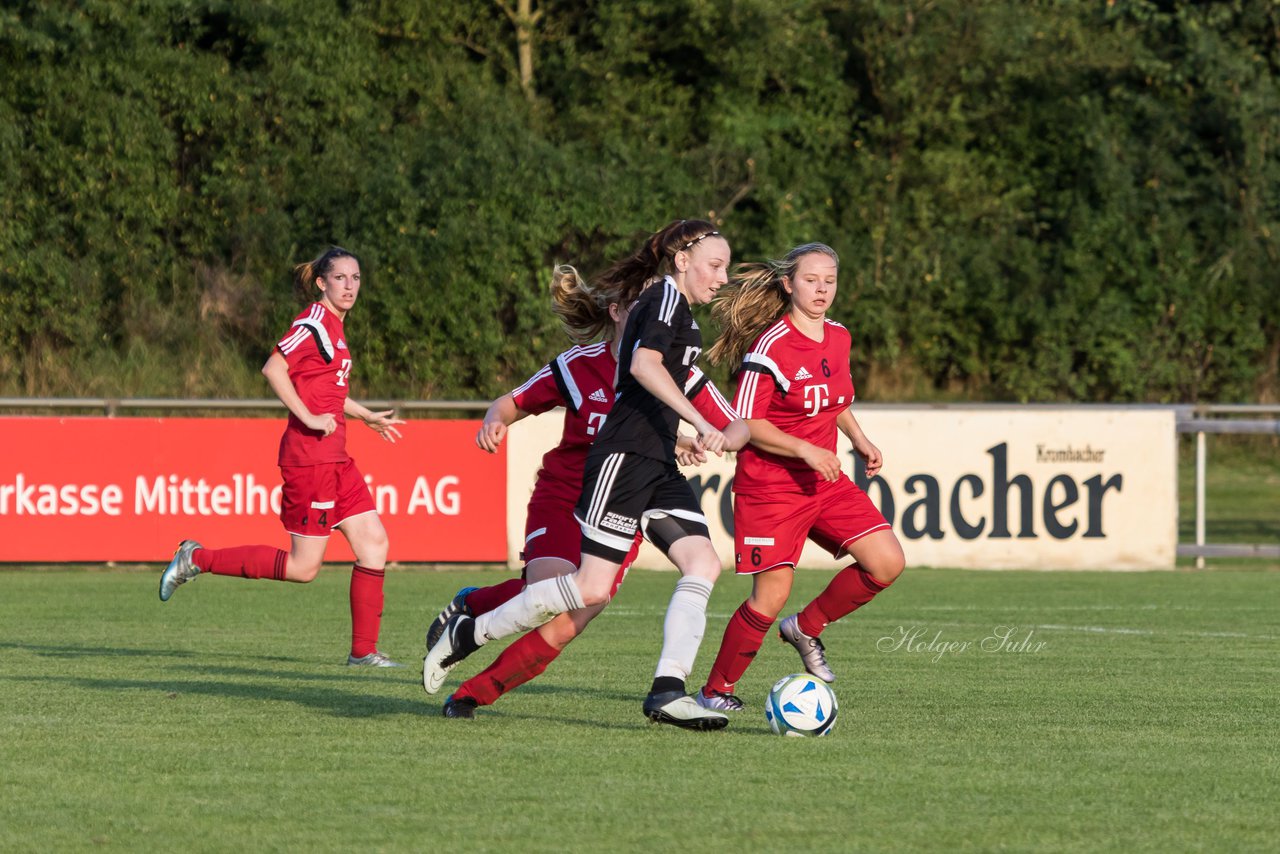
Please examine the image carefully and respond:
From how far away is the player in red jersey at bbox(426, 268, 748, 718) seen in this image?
6.20 metres

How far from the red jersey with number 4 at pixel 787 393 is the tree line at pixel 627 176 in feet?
53.5

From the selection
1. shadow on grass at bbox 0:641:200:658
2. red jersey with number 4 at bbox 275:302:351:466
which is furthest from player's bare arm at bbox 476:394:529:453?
shadow on grass at bbox 0:641:200:658

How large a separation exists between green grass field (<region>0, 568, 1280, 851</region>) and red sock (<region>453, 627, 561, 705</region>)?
14 centimetres

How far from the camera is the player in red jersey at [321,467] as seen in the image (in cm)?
884

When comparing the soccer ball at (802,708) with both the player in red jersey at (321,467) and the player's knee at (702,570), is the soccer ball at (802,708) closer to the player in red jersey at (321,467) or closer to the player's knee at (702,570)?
the player's knee at (702,570)

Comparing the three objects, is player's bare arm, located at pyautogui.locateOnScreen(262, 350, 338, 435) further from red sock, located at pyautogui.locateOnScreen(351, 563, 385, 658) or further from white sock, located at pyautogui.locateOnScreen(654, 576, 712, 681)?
white sock, located at pyautogui.locateOnScreen(654, 576, 712, 681)

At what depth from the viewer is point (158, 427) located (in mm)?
14625

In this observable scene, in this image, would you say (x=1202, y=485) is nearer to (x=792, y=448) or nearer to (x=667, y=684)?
(x=792, y=448)

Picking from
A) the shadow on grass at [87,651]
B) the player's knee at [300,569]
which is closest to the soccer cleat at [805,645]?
the player's knee at [300,569]

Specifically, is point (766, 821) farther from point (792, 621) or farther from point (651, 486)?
point (792, 621)

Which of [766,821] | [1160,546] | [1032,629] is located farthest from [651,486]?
[1160,546]

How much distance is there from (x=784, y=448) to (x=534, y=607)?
3.63 feet

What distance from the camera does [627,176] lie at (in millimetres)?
24609

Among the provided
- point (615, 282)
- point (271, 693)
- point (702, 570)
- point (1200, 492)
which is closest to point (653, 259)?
point (615, 282)
